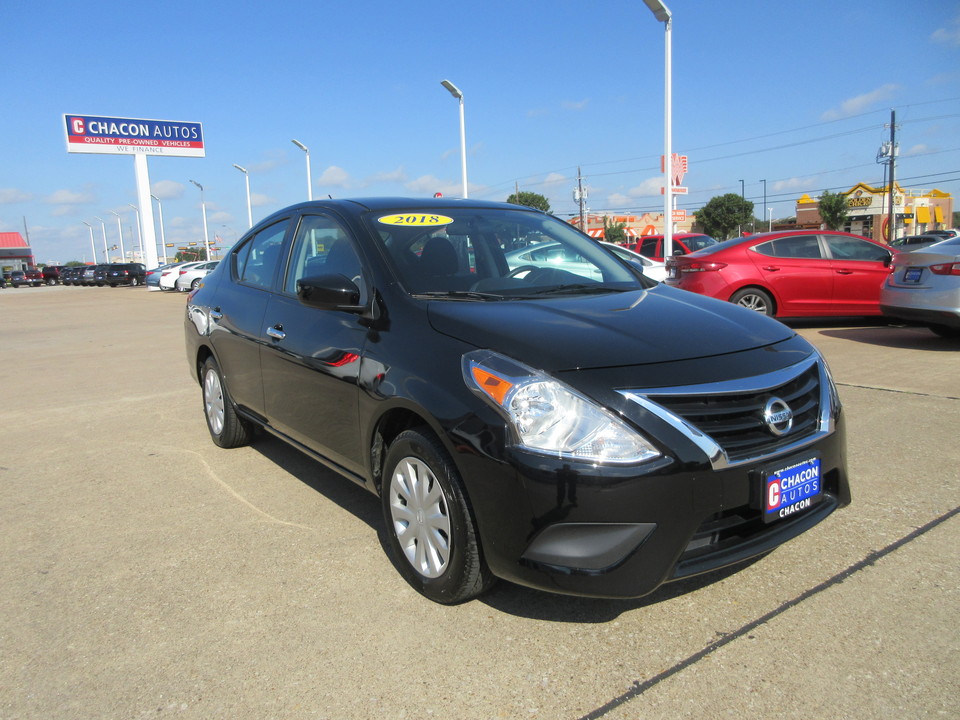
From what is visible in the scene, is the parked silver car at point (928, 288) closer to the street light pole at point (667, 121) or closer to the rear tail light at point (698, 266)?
the rear tail light at point (698, 266)

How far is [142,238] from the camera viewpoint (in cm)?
4794

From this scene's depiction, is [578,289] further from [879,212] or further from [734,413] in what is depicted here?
[879,212]

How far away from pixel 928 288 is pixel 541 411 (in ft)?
25.3

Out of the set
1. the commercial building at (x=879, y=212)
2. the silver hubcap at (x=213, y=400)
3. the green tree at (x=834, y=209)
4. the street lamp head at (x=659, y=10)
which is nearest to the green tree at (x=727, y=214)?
the commercial building at (x=879, y=212)

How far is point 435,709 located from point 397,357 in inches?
51.0

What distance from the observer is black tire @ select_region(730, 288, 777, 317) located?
10.2 meters

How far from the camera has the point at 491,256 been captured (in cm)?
378

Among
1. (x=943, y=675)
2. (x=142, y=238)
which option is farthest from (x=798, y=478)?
(x=142, y=238)

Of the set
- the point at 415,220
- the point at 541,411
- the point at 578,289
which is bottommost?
the point at 541,411

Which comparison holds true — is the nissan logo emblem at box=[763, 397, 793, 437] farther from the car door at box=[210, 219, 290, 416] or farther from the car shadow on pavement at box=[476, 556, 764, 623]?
the car door at box=[210, 219, 290, 416]

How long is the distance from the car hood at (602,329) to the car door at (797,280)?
24.4 ft

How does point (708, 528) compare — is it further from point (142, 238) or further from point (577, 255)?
point (142, 238)

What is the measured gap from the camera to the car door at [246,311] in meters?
4.30

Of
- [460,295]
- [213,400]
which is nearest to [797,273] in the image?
[213,400]
